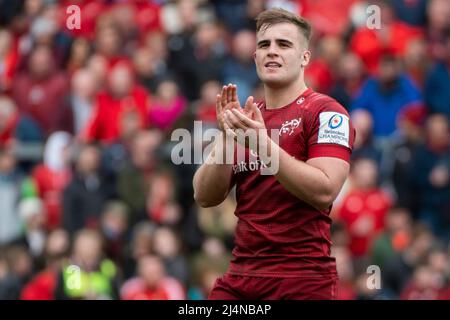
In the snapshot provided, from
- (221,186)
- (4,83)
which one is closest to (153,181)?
(4,83)

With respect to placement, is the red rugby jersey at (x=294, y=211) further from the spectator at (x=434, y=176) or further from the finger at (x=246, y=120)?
the spectator at (x=434, y=176)

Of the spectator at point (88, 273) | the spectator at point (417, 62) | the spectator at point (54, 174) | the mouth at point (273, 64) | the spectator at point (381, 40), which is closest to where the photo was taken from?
the mouth at point (273, 64)

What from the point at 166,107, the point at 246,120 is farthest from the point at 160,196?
the point at 246,120

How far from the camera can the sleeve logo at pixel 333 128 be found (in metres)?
7.01

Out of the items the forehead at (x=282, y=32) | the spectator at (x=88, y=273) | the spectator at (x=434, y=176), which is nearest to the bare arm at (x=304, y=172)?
the forehead at (x=282, y=32)

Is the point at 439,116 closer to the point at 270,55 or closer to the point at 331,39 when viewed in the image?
the point at 331,39

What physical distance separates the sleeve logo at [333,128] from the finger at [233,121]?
1.48ft

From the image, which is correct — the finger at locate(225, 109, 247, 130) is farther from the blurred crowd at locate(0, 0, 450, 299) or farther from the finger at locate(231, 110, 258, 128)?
the blurred crowd at locate(0, 0, 450, 299)

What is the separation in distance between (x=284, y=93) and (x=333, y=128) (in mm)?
425

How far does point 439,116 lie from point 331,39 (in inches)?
65.9

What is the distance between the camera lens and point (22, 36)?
1653cm

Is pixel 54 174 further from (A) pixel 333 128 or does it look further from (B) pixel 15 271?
(A) pixel 333 128

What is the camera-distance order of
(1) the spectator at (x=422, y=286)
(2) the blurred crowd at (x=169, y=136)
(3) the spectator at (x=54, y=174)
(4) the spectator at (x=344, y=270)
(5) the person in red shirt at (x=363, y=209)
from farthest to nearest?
(3) the spectator at (x=54, y=174) → (5) the person in red shirt at (x=363, y=209) → (2) the blurred crowd at (x=169, y=136) → (1) the spectator at (x=422, y=286) → (4) the spectator at (x=344, y=270)

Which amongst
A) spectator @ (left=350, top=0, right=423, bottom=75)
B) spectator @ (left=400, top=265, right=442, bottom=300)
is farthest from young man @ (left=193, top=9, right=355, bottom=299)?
spectator @ (left=350, top=0, right=423, bottom=75)
